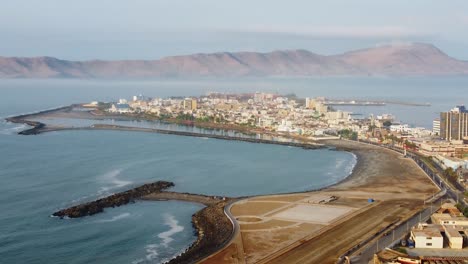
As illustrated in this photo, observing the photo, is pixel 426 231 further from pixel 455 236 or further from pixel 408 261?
pixel 408 261

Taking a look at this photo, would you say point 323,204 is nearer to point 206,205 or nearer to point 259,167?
point 206,205

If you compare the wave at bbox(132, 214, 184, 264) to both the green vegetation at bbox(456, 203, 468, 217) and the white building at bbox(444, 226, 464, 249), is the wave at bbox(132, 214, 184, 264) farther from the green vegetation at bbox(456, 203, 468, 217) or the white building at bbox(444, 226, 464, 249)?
the green vegetation at bbox(456, 203, 468, 217)

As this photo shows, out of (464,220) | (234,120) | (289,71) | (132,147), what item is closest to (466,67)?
(289,71)

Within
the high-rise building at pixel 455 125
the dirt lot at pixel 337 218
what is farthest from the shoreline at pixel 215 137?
the high-rise building at pixel 455 125

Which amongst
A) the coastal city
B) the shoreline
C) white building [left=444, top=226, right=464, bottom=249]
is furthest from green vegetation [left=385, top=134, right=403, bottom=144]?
white building [left=444, top=226, right=464, bottom=249]

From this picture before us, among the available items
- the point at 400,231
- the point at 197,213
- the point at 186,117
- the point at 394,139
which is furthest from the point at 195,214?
the point at 186,117

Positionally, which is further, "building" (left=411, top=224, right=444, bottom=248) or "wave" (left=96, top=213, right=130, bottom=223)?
"wave" (left=96, top=213, right=130, bottom=223)
